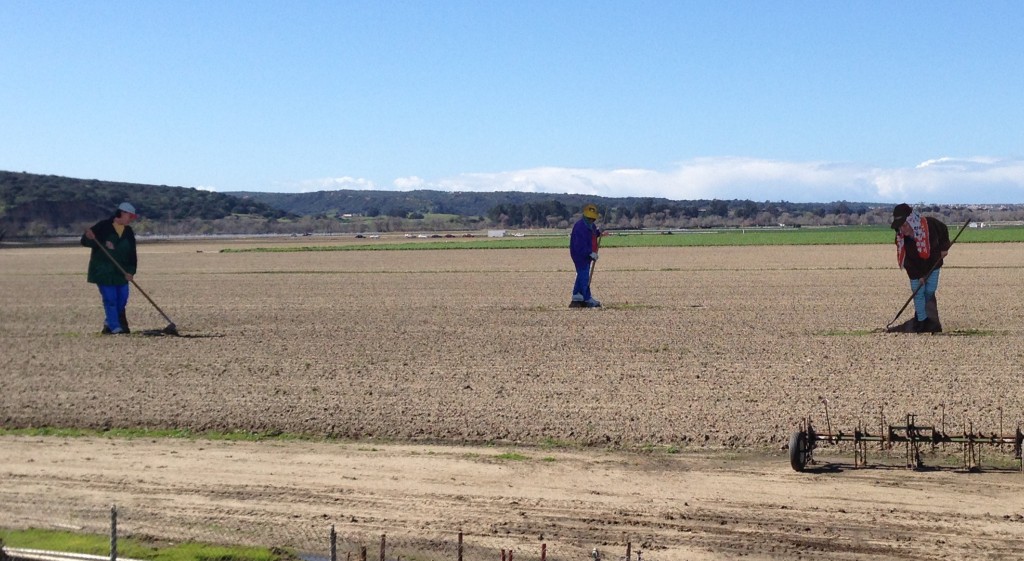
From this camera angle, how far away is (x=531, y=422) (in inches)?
503

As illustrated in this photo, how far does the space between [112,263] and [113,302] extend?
92 cm

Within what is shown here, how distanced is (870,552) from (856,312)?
1730cm

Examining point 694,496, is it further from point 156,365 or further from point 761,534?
point 156,365

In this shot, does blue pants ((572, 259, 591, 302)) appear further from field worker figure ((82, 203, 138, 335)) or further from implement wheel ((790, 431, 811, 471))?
implement wheel ((790, 431, 811, 471))

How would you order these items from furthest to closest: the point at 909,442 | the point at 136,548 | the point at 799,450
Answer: the point at 909,442, the point at 799,450, the point at 136,548

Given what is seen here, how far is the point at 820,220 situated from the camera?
16575 cm

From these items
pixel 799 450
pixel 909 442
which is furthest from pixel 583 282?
pixel 799 450

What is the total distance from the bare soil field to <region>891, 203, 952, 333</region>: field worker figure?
62 centimetres

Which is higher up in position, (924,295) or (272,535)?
(924,295)

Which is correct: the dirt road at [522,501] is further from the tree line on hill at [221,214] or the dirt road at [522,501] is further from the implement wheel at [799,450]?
the tree line on hill at [221,214]

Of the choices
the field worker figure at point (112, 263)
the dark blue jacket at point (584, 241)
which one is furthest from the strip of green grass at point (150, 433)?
the dark blue jacket at point (584, 241)

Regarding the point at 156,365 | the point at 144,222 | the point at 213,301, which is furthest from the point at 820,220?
the point at 156,365

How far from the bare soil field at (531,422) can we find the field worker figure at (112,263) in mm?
→ 725

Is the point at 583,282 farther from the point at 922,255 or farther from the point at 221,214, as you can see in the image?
the point at 221,214
